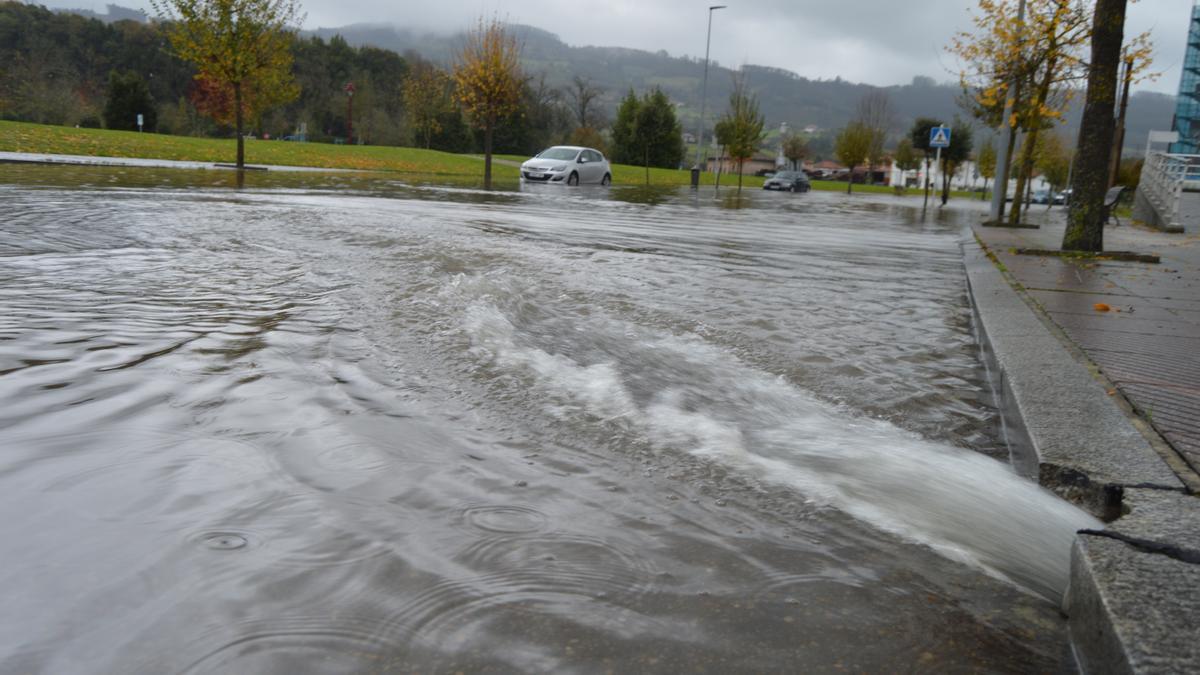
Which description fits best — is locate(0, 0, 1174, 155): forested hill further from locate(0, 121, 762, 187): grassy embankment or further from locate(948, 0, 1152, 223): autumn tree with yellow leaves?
locate(948, 0, 1152, 223): autumn tree with yellow leaves

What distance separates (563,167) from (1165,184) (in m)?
17.9

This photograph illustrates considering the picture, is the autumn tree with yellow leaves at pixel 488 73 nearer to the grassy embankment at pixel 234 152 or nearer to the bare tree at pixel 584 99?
the grassy embankment at pixel 234 152

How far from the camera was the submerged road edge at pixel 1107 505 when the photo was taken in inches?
64.1

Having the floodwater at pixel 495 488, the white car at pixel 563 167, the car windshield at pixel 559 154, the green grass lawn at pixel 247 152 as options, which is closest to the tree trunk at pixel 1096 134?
the floodwater at pixel 495 488

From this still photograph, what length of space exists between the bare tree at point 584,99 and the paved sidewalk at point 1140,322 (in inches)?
3204

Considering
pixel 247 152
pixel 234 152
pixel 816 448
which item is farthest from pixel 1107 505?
pixel 247 152

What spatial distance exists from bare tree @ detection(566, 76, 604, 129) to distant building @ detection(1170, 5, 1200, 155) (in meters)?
70.8

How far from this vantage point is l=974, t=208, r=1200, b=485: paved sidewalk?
11.3 feet

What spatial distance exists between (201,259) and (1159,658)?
700 cm

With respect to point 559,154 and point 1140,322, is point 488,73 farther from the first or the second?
point 1140,322

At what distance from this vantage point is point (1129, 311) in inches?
239

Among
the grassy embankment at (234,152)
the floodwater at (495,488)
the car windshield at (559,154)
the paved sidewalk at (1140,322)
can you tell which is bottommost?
the floodwater at (495,488)

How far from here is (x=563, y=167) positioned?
3016cm

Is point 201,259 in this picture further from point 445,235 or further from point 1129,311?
point 1129,311
